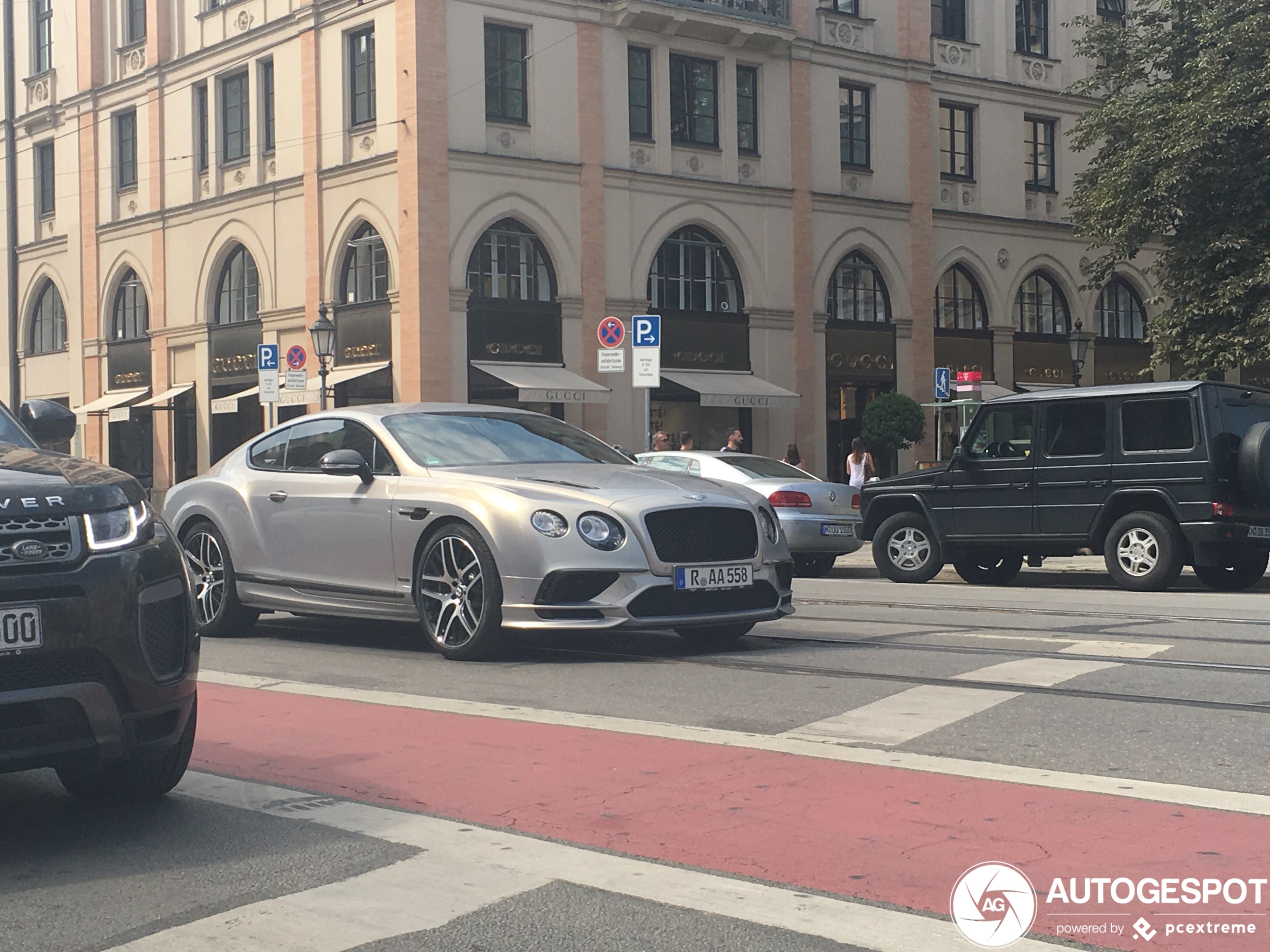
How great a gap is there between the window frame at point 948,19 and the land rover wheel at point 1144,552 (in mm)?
25969

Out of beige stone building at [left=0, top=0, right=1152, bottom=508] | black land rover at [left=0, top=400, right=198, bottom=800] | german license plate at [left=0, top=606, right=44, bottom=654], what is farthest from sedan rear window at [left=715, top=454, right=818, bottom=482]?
german license plate at [left=0, top=606, right=44, bottom=654]

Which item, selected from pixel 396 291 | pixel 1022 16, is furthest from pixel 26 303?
pixel 1022 16

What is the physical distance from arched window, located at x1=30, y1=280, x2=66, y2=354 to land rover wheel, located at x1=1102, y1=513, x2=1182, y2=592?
112 ft

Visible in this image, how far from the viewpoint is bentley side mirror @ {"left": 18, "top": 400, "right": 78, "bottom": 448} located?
241 inches

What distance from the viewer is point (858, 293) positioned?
37094 mm

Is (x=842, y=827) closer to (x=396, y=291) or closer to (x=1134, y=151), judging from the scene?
(x=1134, y=151)

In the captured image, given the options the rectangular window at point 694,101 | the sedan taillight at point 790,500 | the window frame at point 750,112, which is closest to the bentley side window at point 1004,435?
the sedan taillight at point 790,500

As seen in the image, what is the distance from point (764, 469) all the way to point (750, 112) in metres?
19.0

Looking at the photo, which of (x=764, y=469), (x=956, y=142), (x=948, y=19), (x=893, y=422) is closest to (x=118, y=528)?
(x=764, y=469)

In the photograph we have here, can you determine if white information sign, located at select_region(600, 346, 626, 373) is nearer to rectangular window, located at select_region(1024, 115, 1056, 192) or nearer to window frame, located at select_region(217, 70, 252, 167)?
window frame, located at select_region(217, 70, 252, 167)

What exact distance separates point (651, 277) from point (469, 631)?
2517 cm

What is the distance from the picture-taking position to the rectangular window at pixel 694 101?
33750 mm

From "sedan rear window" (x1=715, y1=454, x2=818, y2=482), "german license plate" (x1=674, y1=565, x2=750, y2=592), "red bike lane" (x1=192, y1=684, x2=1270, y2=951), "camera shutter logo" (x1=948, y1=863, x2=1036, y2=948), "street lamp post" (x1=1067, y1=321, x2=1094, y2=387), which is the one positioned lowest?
"camera shutter logo" (x1=948, y1=863, x2=1036, y2=948)

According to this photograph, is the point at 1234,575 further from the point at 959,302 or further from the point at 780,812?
the point at 959,302
